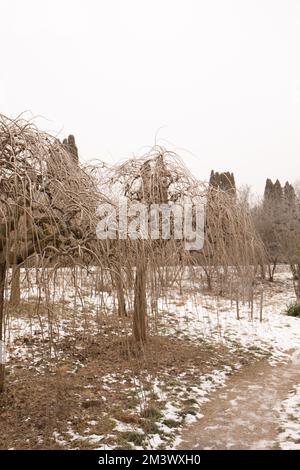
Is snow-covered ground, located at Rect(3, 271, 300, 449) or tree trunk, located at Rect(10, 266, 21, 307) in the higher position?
tree trunk, located at Rect(10, 266, 21, 307)

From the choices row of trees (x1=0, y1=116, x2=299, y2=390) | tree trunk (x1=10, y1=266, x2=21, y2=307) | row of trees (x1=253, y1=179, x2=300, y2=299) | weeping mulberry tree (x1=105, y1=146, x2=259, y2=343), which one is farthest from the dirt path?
row of trees (x1=253, y1=179, x2=300, y2=299)

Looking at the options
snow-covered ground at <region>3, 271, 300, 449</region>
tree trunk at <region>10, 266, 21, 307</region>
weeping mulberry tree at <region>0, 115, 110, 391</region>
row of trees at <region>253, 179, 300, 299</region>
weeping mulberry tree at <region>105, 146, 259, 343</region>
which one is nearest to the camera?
tree trunk at <region>10, 266, 21, 307</region>

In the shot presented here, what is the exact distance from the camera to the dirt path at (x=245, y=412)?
4.37 m

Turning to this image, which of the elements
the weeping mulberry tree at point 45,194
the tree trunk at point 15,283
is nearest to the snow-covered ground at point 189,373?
the tree trunk at point 15,283

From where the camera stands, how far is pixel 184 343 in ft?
26.7

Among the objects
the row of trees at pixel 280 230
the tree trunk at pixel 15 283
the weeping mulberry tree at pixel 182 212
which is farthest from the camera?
the row of trees at pixel 280 230

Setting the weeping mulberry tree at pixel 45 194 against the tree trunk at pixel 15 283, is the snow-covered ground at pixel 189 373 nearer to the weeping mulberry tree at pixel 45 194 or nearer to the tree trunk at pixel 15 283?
the tree trunk at pixel 15 283

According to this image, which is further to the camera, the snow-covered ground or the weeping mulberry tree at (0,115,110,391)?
the snow-covered ground

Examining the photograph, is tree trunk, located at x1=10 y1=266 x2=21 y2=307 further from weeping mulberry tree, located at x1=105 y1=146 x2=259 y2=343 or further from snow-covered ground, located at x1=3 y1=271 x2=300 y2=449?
weeping mulberry tree, located at x1=105 y1=146 x2=259 y2=343

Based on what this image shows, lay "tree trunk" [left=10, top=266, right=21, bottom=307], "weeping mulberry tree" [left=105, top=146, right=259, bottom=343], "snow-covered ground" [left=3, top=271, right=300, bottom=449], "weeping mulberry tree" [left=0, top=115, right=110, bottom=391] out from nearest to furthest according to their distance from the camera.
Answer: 1. "tree trunk" [left=10, top=266, right=21, bottom=307]
2. "weeping mulberry tree" [left=0, top=115, right=110, bottom=391]
3. "snow-covered ground" [left=3, top=271, right=300, bottom=449]
4. "weeping mulberry tree" [left=105, top=146, right=259, bottom=343]

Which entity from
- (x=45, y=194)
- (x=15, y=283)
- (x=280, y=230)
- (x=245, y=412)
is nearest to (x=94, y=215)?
(x=45, y=194)

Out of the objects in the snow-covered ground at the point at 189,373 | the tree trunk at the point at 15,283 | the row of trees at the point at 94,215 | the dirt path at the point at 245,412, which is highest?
the row of trees at the point at 94,215

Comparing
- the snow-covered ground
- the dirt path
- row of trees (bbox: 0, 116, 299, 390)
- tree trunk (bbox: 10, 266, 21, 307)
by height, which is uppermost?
row of trees (bbox: 0, 116, 299, 390)

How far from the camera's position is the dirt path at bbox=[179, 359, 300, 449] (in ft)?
14.3
